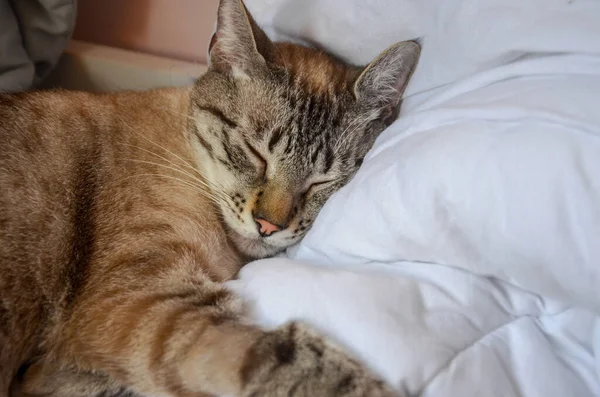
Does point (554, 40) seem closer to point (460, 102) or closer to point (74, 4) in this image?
point (460, 102)

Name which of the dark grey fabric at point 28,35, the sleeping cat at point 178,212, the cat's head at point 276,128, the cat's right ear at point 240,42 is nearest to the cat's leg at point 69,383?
the sleeping cat at point 178,212

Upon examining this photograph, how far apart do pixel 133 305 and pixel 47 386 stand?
25 centimetres

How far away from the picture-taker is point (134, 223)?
1171mm

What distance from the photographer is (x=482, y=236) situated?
946 millimetres

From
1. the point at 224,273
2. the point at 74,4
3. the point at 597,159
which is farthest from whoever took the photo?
the point at 74,4

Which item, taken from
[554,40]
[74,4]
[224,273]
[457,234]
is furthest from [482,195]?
[74,4]

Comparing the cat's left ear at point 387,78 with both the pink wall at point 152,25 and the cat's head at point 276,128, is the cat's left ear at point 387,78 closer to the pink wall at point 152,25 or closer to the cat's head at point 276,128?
the cat's head at point 276,128

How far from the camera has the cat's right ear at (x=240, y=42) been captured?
1.24 meters

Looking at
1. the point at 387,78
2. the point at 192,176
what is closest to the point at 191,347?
the point at 192,176

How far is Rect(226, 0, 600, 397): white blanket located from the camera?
879 millimetres

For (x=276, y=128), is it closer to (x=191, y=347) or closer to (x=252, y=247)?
(x=252, y=247)

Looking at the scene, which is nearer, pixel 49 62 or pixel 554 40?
pixel 554 40

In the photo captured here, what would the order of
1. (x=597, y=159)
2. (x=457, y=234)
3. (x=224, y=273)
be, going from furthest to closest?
(x=224, y=273) < (x=457, y=234) < (x=597, y=159)

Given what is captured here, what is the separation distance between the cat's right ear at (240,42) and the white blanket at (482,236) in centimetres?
39
